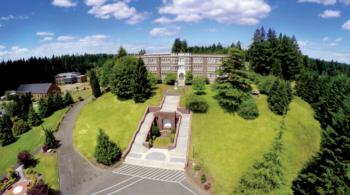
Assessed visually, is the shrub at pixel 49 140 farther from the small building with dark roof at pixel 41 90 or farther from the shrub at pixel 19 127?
the small building with dark roof at pixel 41 90

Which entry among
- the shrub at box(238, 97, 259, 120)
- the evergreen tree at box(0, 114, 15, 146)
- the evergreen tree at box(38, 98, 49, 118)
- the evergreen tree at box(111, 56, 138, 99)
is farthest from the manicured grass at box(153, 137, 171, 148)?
the evergreen tree at box(0, 114, 15, 146)

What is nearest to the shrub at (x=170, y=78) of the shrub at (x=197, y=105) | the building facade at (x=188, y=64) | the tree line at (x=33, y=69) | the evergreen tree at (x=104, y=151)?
the building facade at (x=188, y=64)

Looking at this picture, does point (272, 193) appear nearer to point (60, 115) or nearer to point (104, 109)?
point (104, 109)

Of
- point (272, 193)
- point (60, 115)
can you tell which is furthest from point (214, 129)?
point (60, 115)

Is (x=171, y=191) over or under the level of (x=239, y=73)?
under

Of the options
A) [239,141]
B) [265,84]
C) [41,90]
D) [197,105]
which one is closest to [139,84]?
[197,105]
